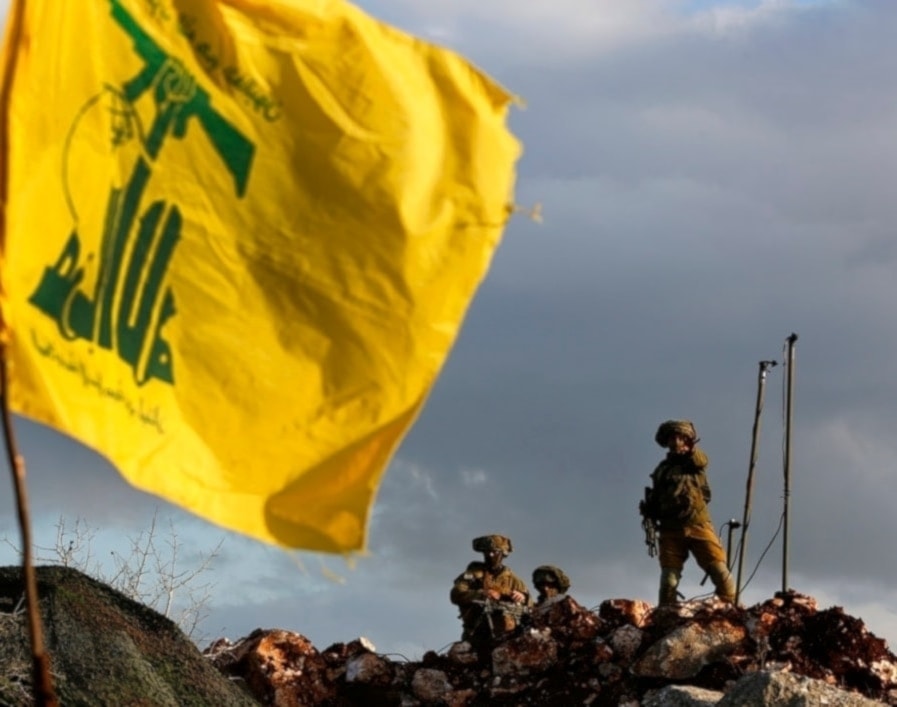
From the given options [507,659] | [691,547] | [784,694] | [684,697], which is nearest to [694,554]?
[691,547]

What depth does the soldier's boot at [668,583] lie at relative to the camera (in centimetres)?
1559

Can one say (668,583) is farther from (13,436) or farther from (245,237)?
(13,436)

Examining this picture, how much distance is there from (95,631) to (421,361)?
6517 mm

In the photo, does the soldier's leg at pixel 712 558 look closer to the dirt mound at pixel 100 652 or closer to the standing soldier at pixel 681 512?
the standing soldier at pixel 681 512

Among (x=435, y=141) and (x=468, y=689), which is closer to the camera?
(x=435, y=141)

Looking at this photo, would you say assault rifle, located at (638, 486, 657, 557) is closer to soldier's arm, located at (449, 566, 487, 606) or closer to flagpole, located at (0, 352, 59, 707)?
soldier's arm, located at (449, 566, 487, 606)

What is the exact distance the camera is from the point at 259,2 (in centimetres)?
688

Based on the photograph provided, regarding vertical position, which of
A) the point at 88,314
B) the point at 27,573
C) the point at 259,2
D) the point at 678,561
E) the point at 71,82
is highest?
the point at 678,561

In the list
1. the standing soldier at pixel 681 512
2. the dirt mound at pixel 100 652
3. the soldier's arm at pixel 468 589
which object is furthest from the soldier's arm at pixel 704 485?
the dirt mound at pixel 100 652

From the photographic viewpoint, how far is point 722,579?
51.0 ft

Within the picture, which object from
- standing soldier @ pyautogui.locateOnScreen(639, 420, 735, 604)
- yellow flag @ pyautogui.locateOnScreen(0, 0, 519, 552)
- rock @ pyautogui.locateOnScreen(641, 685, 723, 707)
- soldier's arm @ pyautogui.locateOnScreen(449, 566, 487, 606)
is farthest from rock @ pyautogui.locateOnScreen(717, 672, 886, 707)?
yellow flag @ pyautogui.locateOnScreen(0, 0, 519, 552)

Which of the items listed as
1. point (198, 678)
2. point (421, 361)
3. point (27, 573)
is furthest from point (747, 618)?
point (27, 573)

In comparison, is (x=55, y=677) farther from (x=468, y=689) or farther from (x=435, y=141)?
(x=435, y=141)

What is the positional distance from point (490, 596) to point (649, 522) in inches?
56.8
